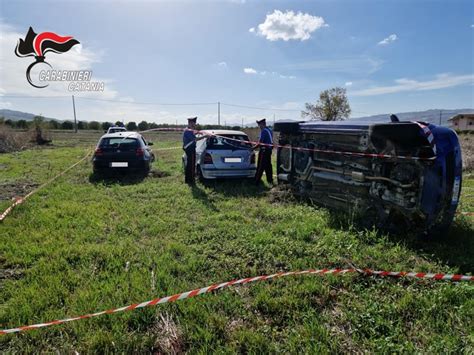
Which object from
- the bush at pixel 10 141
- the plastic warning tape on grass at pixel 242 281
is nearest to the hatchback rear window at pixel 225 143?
the plastic warning tape on grass at pixel 242 281

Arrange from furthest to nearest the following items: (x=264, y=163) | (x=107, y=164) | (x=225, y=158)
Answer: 1. (x=107, y=164)
2. (x=264, y=163)
3. (x=225, y=158)

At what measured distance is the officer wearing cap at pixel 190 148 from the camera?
25.4 feet

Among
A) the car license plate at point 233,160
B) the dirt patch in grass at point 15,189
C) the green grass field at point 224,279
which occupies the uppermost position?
the car license plate at point 233,160

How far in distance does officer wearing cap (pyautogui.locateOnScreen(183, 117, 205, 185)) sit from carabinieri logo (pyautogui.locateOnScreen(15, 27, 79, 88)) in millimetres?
9819

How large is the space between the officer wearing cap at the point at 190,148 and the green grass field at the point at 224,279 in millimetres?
2236

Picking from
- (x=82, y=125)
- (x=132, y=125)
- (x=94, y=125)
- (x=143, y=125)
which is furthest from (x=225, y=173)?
(x=82, y=125)

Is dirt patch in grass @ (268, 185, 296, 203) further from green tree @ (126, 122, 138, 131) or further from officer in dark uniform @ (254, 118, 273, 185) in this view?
green tree @ (126, 122, 138, 131)

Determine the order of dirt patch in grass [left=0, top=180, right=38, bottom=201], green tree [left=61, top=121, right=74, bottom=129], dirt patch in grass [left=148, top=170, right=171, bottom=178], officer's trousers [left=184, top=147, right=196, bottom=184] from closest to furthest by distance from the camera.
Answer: dirt patch in grass [left=0, top=180, right=38, bottom=201] < officer's trousers [left=184, top=147, right=196, bottom=184] < dirt patch in grass [left=148, top=170, right=171, bottom=178] < green tree [left=61, top=121, right=74, bottom=129]

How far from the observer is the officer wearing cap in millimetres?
7730

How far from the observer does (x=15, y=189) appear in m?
7.64

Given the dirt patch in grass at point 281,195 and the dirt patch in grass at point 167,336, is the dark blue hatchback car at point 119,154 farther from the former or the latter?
the dirt patch in grass at point 167,336

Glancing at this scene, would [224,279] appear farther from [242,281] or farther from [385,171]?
[385,171]

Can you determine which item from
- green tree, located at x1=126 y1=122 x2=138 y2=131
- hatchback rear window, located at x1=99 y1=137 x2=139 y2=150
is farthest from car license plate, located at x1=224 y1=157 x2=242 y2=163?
green tree, located at x1=126 y1=122 x2=138 y2=131

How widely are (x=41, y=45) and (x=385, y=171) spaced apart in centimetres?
1563
